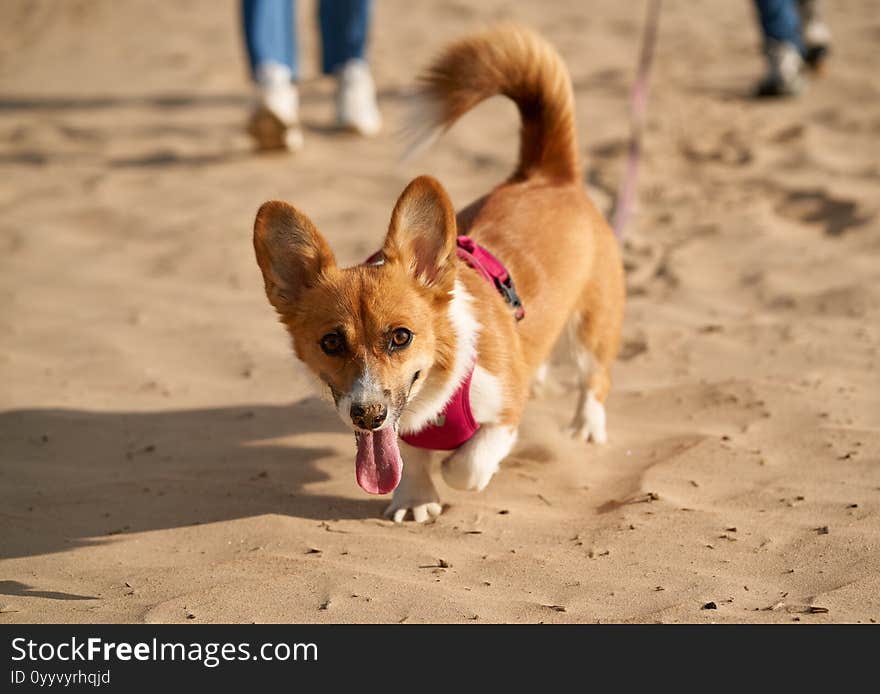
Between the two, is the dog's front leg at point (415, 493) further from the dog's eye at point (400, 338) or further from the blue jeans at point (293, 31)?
the blue jeans at point (293, 31)

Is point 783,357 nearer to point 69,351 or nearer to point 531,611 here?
point 531,611

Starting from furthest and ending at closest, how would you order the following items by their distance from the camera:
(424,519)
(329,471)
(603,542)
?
(329,471) < (424,519) < (603,542)

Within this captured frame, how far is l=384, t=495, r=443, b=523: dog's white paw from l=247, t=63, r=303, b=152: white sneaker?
149 inches

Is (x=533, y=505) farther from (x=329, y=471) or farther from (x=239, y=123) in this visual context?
(x=239, y=123)

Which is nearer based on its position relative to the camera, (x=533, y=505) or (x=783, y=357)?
(x=533, y=505)

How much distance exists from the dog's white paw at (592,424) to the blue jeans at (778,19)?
4.22m

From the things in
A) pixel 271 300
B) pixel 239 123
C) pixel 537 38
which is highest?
pixel 537 38

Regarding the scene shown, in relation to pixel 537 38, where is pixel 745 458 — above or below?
below

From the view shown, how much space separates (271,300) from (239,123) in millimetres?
4750

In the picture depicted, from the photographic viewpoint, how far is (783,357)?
4355mm

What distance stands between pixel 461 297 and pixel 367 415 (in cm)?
60
